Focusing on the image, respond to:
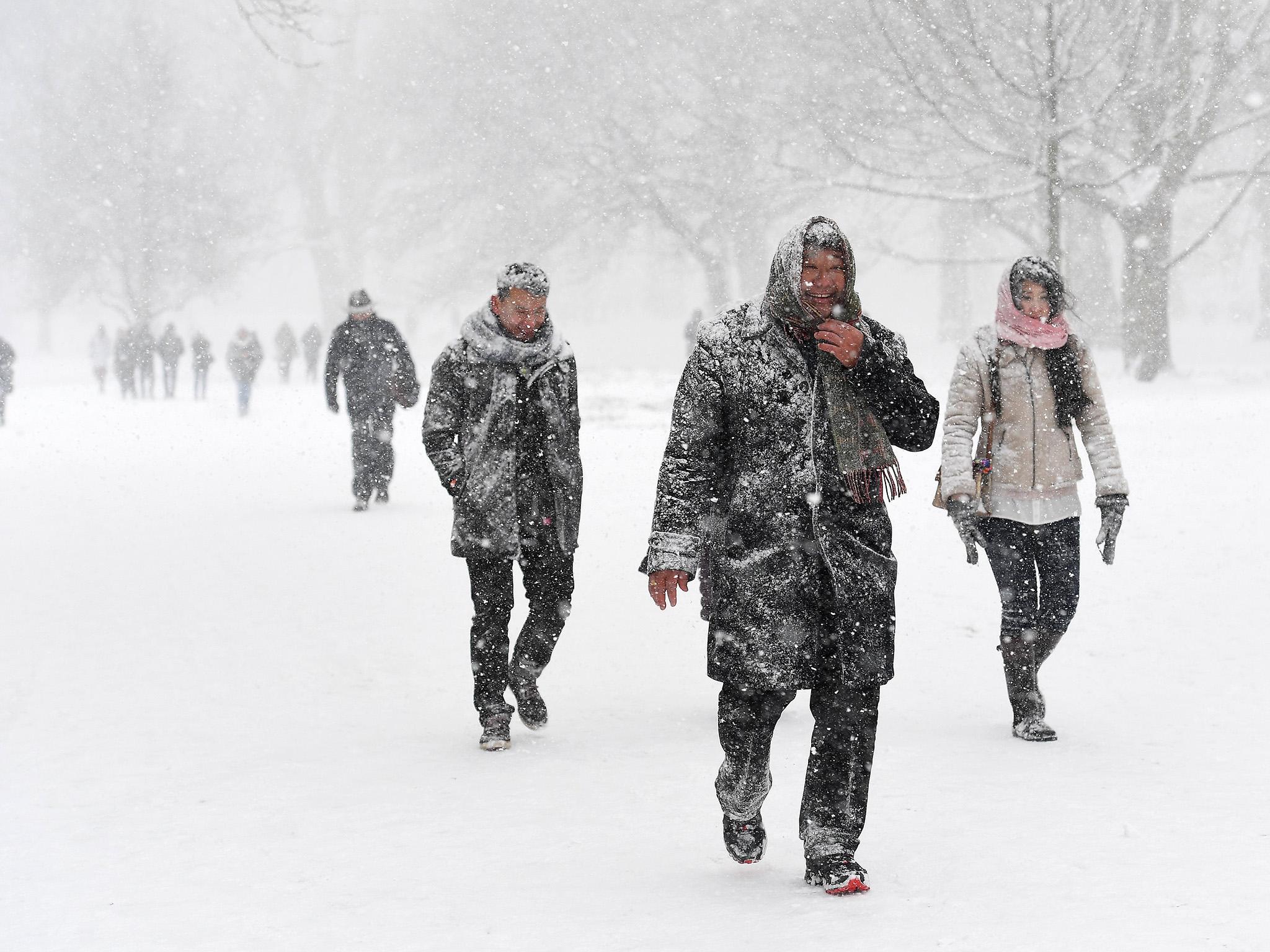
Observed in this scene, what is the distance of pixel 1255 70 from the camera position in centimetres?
2094

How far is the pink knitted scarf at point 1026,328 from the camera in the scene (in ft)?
18.1

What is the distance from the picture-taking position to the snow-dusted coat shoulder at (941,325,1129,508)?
18.2 ft

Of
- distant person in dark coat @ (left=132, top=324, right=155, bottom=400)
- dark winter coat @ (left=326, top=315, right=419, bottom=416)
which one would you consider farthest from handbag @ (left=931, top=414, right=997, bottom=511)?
distant person in dark coat @ (left=132, top=324, right=155, bottom=400)

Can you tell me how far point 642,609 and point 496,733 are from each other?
124 inches

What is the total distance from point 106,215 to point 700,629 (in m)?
41.0

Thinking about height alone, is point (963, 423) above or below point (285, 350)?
below

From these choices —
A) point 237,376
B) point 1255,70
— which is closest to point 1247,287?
point 1255,70

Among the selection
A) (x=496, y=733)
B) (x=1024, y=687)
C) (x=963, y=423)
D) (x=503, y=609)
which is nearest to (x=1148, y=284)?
(x=1024, y=687)

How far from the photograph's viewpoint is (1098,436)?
555cm

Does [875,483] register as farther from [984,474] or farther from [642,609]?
[642,609]

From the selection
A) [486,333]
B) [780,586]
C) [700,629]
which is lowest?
[700,629]

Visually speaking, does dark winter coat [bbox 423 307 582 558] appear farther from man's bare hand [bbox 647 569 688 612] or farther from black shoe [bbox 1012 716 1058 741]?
black shoe [bbox 1012 716 1058 741]

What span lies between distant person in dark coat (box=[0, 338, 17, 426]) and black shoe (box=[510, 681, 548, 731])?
21184 millimetres

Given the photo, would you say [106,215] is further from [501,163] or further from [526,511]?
[526,511]
